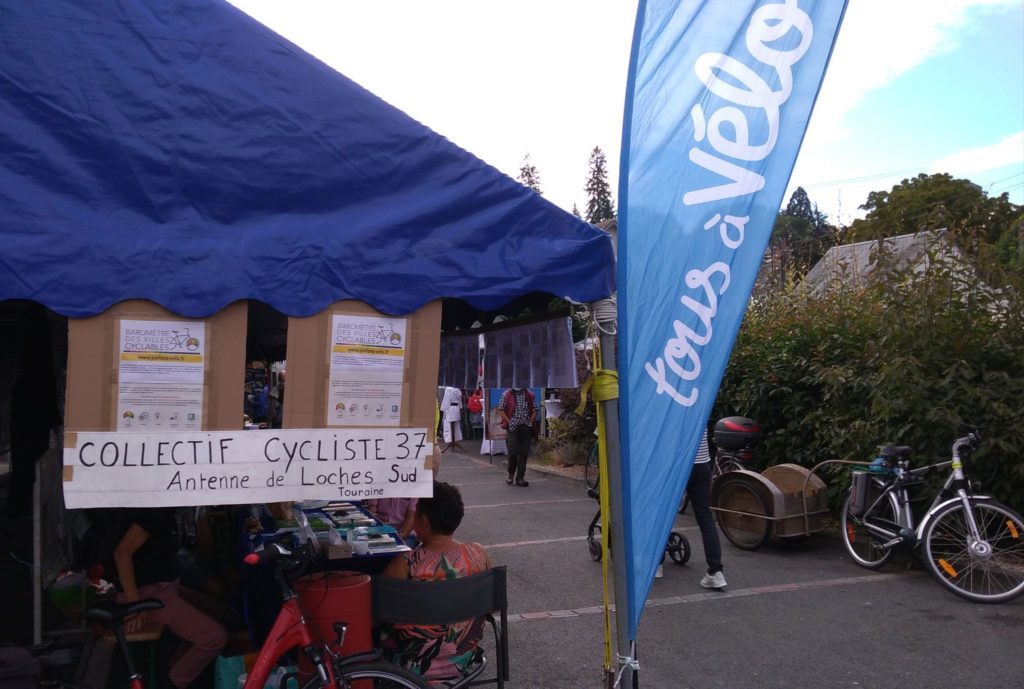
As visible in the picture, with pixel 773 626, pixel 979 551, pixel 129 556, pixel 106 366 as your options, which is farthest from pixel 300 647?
pixel 979 551

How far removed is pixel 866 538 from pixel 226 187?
732cm

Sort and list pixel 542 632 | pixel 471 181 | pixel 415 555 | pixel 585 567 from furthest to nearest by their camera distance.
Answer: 1. pixel 585 567
2. pixel 542 632
3. pixel 415 555
4. pixel 471 181

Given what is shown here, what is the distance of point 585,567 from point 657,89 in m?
5.56

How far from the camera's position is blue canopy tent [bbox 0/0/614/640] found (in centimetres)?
304

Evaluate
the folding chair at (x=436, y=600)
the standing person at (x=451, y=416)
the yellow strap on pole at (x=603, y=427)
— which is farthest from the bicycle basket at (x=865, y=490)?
the standing person at (x=451, y=416)

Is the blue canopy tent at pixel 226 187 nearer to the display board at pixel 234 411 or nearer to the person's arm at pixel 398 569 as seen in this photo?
the display board at pixel 234 411

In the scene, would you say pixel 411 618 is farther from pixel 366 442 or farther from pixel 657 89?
pixel 657 89

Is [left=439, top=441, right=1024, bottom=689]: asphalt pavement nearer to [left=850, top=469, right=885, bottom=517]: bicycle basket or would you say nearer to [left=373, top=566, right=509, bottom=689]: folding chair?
[left=850, top=469, right=885, bottom=517]: bicycle basket

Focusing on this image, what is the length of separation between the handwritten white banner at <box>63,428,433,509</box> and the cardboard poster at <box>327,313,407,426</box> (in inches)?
2.8

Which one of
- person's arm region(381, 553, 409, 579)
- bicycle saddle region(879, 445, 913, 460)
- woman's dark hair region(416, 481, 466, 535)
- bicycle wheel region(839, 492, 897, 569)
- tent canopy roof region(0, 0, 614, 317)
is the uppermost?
tent canopy roof region(0, 0, 614, 317)

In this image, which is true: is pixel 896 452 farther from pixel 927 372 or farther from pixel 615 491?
pixel 615 491

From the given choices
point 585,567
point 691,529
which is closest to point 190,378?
point 585,567

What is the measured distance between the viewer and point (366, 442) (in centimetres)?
331

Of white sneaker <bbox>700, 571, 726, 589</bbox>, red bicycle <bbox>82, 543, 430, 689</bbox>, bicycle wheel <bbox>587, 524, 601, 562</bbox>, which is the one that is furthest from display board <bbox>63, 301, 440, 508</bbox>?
bicycle wheel <bbox>587, 524, 601, 562</bbox>
